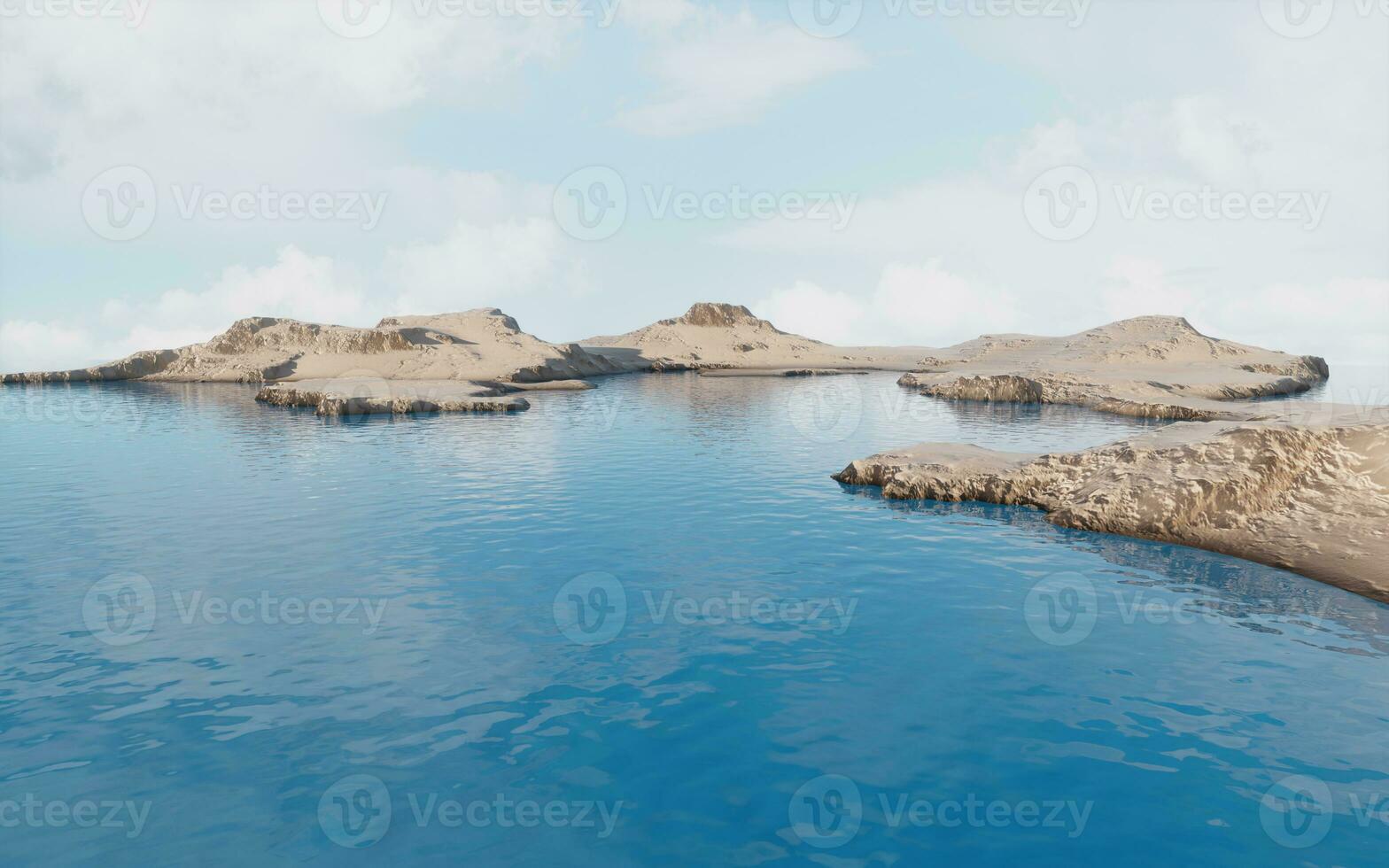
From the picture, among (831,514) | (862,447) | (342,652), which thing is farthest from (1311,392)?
(342,652)

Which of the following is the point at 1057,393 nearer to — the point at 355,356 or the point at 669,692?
the point at 669,692

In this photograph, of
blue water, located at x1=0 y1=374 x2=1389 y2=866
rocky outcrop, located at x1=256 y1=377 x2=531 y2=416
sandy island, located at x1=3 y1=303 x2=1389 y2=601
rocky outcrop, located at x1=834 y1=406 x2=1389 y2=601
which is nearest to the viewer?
blue water, located at x1=0 y1=374 x2=1389 y2=866

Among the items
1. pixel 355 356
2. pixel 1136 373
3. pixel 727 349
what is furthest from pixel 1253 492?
pixel 727 349

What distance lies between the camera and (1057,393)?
44375mm

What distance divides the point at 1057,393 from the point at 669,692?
141 feet

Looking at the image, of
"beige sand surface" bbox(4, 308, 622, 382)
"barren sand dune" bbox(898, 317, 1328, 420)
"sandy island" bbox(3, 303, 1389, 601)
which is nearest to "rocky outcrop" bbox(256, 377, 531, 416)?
"sandy island" bbox(3, 303, 1389, 601)

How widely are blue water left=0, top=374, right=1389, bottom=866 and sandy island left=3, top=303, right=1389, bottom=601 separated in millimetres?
1001

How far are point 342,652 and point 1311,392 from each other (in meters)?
65.0

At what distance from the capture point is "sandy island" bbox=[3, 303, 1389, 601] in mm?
12922

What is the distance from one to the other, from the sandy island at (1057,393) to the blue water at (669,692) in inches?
39.4

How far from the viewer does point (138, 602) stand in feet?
36.4

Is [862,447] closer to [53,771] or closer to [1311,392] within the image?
[53,771]

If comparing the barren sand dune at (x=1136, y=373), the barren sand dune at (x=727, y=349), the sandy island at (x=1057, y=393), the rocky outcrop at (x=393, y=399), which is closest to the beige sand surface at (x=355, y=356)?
the sandy island at (x=1057, y=393)

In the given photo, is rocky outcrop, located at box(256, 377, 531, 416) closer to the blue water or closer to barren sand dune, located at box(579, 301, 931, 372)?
the blue water
